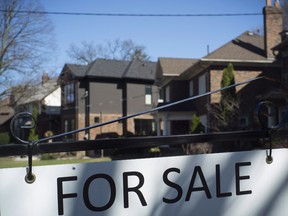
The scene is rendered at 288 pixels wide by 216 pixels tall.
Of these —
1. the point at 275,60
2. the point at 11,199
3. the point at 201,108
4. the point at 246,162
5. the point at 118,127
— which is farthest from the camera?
the point at 118,127

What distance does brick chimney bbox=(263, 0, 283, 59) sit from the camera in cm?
2091

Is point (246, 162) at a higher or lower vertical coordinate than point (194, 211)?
higher

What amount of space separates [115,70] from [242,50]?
15524mm

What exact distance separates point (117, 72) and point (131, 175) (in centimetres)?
3293

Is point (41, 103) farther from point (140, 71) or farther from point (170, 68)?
point (170, 68)

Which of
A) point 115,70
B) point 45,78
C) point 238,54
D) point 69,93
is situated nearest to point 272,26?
point 238,54

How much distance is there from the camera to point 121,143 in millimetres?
1498

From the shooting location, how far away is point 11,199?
1.29m

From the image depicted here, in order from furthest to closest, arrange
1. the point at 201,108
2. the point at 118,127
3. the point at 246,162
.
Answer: the point at 118,127
the point at 201,108
the point at 246,162

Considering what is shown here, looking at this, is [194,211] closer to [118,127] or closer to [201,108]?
[201,108]

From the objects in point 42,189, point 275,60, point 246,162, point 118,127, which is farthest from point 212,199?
point 118,127

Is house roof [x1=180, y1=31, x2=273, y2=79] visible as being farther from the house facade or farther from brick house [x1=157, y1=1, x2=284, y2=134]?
the house facade

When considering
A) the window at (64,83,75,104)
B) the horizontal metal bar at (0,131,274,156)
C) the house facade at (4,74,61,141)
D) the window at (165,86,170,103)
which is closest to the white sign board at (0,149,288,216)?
the horizontal metal bar at (0,131,274,156)

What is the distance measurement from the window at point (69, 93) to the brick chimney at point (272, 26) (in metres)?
19.4
